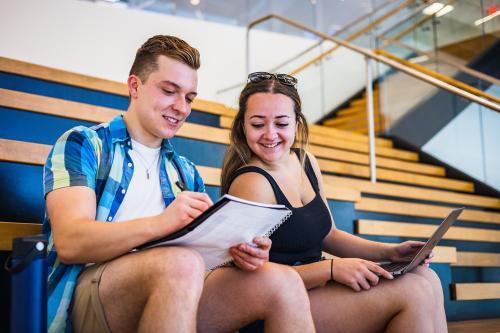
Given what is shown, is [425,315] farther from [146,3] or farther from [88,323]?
[146,3]

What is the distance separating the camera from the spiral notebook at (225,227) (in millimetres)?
873

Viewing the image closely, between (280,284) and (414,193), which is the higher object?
(414,193)

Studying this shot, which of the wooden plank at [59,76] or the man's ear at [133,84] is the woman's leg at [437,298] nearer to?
the man's ear at [133,84]

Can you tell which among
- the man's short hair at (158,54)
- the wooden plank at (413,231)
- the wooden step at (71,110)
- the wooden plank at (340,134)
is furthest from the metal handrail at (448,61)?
the man's short hair at (158,54)

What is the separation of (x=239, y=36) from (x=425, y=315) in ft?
15.9

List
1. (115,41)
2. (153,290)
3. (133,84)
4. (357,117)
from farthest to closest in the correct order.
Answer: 1. (357,117)
2. (115,41)
3. (133,84)
4. (153,290)

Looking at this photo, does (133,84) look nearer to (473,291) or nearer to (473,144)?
(473,291)

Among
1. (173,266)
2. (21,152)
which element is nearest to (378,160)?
A: (21,152)

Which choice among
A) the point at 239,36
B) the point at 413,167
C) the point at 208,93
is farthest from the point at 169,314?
the point at 239,36

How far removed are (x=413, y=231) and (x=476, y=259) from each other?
45 cm

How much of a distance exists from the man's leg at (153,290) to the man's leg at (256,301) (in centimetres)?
16

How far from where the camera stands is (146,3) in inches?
205

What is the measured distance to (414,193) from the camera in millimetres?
3320

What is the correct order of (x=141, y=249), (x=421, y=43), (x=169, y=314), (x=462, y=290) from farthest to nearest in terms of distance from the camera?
(x=421, y=43), (x=462, y=290), (x=141, y=249), (x=169, y=314)
